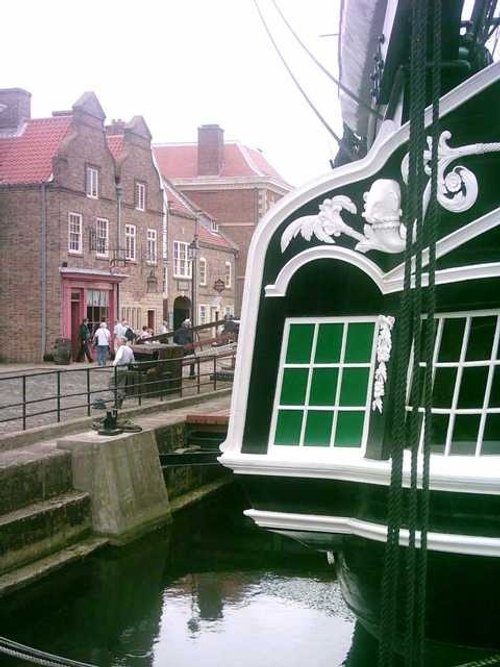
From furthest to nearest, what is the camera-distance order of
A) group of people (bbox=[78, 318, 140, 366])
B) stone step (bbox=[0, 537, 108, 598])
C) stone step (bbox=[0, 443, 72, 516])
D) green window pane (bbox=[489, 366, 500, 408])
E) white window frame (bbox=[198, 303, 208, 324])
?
1. white window frame (bbox=[198, 303, 208, 324])
2. group of people (bbox=[78, 318, 140, 366])
3. stone step (bbox=[0, 443, 72, 516])
4. stone step (bbox=[0, 537, 108, 598])
5. green window pane (bbox=[489, 366, 500, 408])

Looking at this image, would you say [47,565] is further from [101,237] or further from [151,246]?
[151,246]

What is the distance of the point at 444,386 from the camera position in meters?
4.30

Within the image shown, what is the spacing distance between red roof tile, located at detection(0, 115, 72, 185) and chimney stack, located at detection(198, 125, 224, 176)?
1645 cm

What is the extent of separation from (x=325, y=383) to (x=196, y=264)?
28.4 meters

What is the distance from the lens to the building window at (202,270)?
118 ft

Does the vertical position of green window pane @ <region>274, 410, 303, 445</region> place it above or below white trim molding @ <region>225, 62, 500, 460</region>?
below

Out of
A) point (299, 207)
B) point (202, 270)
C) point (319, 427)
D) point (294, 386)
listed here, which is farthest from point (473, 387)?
point (202, 270)

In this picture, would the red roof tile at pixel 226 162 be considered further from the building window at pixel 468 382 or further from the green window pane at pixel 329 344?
the building window at pixel 468 382

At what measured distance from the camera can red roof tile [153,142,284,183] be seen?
141ft

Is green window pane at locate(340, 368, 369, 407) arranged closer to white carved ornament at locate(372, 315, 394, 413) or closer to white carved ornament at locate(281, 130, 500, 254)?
white carved ornament at locate(372, 315, 394, 413)

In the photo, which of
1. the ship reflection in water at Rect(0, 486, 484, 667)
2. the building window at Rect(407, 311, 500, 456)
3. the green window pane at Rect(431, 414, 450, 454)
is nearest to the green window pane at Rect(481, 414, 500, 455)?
the building window at Rect(407, 311, 500, 456)

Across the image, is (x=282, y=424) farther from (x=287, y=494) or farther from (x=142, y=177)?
(x=142, y=177)

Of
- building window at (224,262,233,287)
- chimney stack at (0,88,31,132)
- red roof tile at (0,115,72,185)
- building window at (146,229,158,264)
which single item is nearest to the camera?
red roof tile at (0,115,72,185)

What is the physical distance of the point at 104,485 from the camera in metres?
9.98
